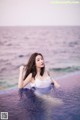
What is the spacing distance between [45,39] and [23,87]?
39 centimetres

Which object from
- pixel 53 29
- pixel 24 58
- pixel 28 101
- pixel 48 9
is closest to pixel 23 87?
pixel 28 101

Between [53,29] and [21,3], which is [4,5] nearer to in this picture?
[21,3]

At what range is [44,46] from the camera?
1752 mm

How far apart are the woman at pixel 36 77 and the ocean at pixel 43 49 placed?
34 millimetres

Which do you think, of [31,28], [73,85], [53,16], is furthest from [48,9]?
[73,85]

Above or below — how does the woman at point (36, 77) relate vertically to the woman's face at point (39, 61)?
below

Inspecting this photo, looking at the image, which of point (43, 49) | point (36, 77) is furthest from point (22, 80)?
point (43, 49)

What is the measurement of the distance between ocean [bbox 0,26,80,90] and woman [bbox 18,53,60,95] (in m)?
0.03

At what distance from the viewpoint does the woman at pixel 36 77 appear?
5.70 ft

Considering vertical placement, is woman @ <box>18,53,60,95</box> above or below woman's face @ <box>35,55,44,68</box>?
below

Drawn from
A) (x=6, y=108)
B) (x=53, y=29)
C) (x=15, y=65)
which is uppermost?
(x=53, y=29)

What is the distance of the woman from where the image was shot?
1.74 metres

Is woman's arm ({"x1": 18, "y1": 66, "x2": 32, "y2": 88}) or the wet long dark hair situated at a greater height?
the wet long dark hair

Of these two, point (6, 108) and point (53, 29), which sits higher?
point (53, 29)
